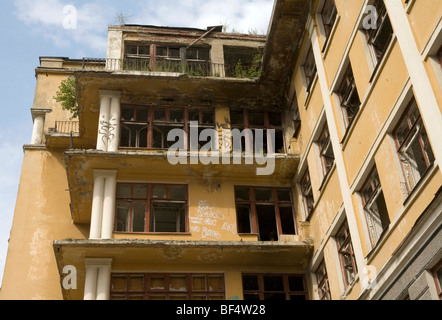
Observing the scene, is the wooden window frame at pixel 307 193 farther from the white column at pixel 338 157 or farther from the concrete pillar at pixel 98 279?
the concrete pillar at pixel 98 279

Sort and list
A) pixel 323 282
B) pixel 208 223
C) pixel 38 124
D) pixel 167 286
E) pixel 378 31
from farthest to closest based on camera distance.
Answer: pixel 38 124
pixel 208 223
pixel 167 286
pixel 323 282
pixel 378 31

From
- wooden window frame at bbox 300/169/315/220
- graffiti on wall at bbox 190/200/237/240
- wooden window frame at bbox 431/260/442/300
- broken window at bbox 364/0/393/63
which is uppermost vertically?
broken window at bbox 364/0/393/63

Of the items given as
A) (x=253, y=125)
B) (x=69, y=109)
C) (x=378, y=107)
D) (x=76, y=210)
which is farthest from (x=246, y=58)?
(x=378, y=107)

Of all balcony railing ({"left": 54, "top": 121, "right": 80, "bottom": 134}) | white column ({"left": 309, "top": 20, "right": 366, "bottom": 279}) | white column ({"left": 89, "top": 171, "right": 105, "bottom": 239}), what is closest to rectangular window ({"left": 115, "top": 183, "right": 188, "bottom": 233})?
white column ({"left": 89, "top": 171, "right": 105, "bottom": 239})

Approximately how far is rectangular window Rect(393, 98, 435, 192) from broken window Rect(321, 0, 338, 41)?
18.1 ft

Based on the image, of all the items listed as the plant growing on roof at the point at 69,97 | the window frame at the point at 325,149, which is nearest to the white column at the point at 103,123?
the plant growing on roof at the point at 69,97

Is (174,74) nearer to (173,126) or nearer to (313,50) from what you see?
(173,126)

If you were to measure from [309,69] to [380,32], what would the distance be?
17.6 ft

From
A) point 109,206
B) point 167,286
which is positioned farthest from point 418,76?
point 109,206

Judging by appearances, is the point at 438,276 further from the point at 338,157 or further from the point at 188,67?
the point at 188,67

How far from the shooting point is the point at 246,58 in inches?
934

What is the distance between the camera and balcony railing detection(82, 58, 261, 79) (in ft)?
70.6

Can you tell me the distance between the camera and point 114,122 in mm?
19734

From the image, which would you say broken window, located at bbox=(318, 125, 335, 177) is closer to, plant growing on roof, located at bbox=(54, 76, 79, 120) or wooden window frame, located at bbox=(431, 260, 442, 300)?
wooden window frame, located at bbox=(431, 260, 442, 300)
